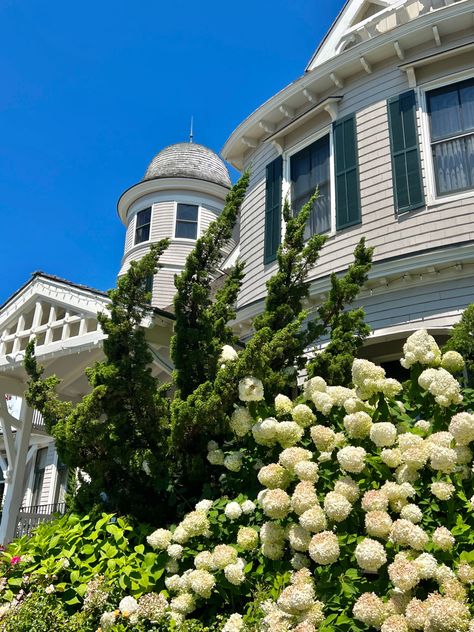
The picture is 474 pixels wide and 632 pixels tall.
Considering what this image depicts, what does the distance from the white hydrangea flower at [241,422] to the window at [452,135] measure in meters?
5.14

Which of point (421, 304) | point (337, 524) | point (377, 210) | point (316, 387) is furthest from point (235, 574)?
point (377, 210)

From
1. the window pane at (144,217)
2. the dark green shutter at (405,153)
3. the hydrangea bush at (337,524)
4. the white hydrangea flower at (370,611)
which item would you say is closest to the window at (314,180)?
the dark green shutter at (405,153)

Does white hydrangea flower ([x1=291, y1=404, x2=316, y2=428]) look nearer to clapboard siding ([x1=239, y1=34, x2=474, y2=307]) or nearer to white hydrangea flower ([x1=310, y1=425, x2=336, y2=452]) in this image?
white hydrangea flower ([x1=310, y1=425, x2=336, y2=452])

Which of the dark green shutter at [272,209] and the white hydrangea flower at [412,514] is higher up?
the dark green shutter at [272,209]

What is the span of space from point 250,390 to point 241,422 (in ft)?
0.93

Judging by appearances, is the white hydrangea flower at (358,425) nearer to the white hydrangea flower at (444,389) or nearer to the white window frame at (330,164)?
the white hydrangea flower at (444,389)

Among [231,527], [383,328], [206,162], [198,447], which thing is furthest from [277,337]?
[206,162]

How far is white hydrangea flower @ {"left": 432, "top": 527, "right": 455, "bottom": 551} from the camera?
283cm

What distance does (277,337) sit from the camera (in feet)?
14.9

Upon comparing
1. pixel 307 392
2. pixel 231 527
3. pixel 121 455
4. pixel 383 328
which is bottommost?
Answer: pixel 231 527

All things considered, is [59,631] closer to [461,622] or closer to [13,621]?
[13,621]

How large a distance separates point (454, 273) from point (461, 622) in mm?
5561

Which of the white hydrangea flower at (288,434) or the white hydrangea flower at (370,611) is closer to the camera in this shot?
the white hydrangea flower at (370,611)

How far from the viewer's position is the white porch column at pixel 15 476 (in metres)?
8.87
